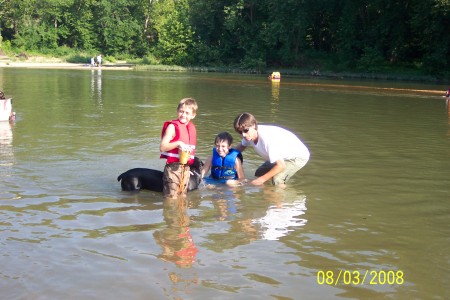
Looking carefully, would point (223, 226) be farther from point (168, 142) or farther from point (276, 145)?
point (276, 145)

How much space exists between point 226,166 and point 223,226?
2.12 m

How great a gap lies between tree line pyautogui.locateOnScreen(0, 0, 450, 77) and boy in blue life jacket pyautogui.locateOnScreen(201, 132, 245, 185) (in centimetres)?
4117

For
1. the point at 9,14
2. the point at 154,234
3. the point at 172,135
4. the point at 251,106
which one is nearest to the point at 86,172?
the point at 172,135

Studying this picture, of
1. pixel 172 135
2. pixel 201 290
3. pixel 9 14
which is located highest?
pixel 9 14

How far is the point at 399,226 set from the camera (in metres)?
6.58

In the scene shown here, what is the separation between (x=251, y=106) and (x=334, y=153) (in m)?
9.86

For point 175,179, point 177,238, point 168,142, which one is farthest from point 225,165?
point 177,238


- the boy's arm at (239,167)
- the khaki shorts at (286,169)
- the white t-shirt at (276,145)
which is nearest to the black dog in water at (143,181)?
the boy's arm at (239,167)

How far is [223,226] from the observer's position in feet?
21.1

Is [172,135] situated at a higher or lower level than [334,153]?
higher

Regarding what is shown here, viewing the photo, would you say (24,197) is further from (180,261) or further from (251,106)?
(251,106)
